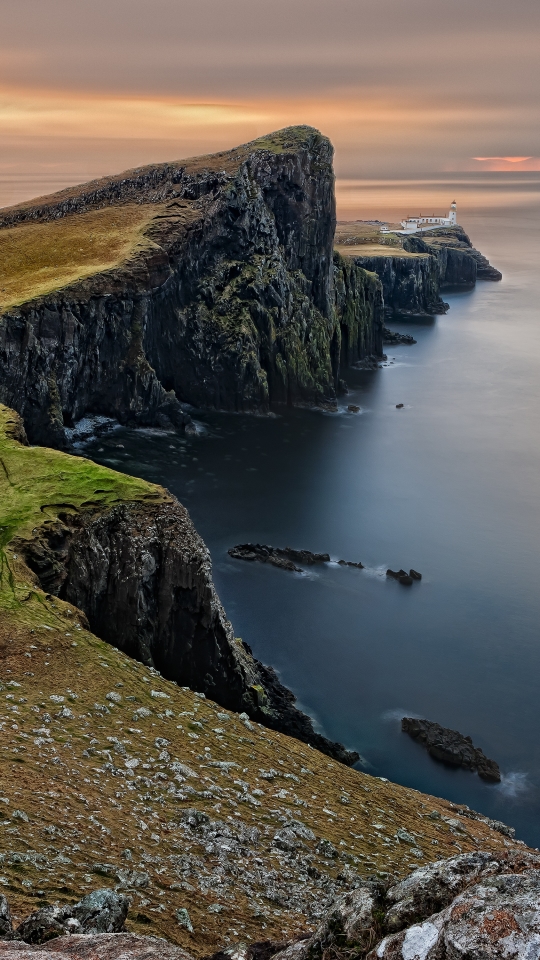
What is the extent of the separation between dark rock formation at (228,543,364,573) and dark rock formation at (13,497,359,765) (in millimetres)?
36059

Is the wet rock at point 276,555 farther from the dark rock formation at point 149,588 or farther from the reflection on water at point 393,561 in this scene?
the dark rock formation at point 149,588

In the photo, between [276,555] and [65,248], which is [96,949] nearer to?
[276,555]

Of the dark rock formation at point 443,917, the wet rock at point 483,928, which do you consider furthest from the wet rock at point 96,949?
the wet rock at point 483,928

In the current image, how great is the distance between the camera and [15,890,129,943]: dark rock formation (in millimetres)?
15594

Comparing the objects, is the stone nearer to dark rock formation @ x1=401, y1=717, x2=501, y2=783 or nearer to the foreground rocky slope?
the foreground rocky slope

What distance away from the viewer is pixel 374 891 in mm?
15102

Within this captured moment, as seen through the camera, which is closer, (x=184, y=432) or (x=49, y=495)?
(x=49, y=495)

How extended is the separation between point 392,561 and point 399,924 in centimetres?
8054

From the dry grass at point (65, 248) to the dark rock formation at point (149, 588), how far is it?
75.9m

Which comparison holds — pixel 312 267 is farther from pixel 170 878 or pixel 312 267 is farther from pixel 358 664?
pixel 170 878

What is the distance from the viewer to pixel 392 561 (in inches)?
3684

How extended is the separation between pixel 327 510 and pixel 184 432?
1323 inches

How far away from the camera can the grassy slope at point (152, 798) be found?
21.9m

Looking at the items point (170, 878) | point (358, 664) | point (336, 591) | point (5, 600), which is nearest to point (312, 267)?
point (336, 591)
